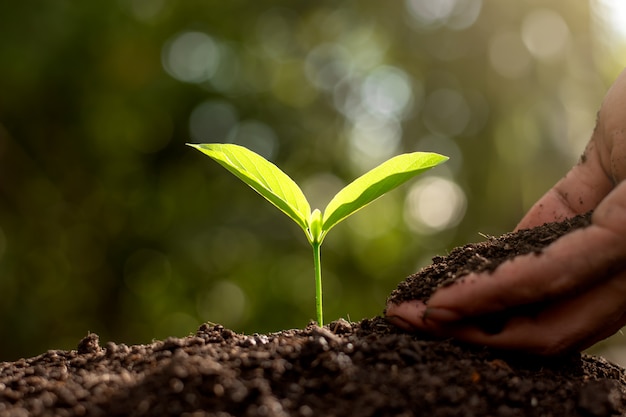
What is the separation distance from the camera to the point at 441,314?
1.13 meters

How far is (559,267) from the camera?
1.02 m

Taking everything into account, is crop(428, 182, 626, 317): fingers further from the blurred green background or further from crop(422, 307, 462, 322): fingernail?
the blurred green background

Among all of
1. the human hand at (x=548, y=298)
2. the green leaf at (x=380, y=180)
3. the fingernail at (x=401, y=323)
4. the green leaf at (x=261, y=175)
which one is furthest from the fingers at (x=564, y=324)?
the green leaf at (x=261, y=175)

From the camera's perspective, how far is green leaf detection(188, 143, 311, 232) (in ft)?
4.19

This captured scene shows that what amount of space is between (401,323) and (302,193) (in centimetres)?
36

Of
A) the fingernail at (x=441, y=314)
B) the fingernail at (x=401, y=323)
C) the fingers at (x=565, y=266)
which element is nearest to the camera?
the fingers at (x=565, y=266)

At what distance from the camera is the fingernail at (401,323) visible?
1.24m

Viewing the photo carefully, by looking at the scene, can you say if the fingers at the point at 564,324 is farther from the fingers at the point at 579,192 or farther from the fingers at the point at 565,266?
the fingers at the point at 579,192

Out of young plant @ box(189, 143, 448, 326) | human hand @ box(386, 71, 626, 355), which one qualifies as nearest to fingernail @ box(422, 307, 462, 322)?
human hand @ box(386, 71, 626, 355)

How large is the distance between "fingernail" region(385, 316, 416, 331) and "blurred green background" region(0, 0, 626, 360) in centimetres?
498

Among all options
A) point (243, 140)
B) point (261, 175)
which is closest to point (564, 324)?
point (261, 175)

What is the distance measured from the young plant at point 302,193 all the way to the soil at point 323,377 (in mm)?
223

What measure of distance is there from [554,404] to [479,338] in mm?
193

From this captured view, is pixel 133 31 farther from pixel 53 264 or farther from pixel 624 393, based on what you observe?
pixel 624 393
